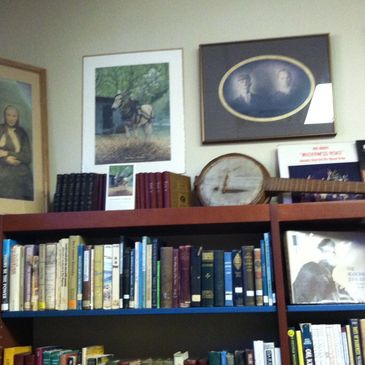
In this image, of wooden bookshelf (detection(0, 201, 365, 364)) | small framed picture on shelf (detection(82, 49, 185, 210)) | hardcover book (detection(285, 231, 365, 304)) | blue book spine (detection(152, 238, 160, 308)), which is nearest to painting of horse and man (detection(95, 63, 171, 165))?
small framed picture on shelf (detection(82, 49, 185, 210))

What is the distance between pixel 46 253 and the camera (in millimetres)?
1863

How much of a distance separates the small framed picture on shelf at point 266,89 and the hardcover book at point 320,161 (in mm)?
62

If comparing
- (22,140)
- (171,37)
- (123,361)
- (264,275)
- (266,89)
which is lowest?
(123,361)

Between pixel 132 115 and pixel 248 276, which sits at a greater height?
pixel 132 115

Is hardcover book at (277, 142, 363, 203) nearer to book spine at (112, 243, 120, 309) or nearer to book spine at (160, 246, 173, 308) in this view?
book spine at (160, 246, 173, 308)

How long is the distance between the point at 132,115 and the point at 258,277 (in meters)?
0.88

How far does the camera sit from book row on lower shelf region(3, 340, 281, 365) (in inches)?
67.4

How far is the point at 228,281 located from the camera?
176 cm

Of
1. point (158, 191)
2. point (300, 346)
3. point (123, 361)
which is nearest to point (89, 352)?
point (123, 361)

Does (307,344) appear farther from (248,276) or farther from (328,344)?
(248,276)

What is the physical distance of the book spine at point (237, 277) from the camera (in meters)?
1.75

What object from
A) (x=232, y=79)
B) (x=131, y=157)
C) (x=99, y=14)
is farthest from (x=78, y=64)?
(x=232, y=79)

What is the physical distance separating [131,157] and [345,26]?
1.03 meters

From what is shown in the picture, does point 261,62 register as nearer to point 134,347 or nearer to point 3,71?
point 3,71
